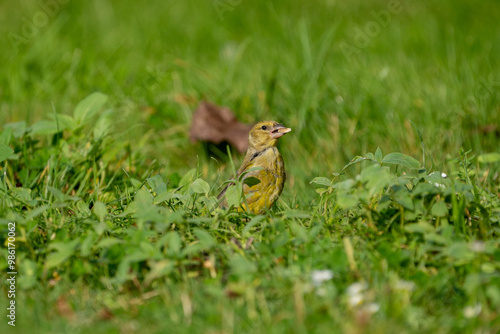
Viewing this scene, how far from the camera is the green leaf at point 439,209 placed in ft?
9.77

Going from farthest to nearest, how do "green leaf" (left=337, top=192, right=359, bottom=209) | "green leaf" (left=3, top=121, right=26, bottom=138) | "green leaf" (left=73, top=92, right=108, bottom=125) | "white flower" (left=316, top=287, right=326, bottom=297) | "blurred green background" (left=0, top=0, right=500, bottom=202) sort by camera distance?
1. "blurred green background" (left=0, top=0, right=500, bottom=202)
2. "green leaf" (left=73, top=92, right=108, bottom=125)
3. "green leaf" (left=3, top=121, right=26, bottom=138)
4. "green leaf" (left=337, top=192, right=359, bottom=209)
5. "white flower" (left=316, top=287, right=326, bottom=297)

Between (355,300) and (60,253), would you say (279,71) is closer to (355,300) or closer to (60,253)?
(60,253)

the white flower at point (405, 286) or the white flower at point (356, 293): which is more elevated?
the white flower at point (356, 293)

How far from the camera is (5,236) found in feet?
10.1

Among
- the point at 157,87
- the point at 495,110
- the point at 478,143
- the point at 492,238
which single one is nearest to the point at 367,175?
the point at 492,238

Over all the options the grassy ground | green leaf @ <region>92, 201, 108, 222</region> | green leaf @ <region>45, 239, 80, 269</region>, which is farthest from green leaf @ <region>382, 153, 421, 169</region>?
green leaf @ <region>45, 239, 80, 269</region>

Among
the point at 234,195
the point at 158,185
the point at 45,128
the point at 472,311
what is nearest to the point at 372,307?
the point at 472,311

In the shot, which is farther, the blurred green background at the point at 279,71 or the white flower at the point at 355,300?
the blurred green background at the point at 279,71

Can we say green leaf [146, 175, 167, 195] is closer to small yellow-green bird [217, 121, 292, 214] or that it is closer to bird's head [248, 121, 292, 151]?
small yellow-green bird [217, 121, 292, 214]

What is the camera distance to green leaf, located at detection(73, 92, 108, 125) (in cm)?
434

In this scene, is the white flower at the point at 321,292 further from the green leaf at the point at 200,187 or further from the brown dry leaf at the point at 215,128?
the brown dry leaf at the point at 215,128

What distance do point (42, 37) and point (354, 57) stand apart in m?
3.19

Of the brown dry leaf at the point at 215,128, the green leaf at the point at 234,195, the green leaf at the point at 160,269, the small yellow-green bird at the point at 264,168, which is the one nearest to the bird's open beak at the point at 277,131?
the small yellow-green bird at the point at 264,168

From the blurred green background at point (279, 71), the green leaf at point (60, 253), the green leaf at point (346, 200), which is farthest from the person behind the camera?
the blurred green background at point (279, 71)
